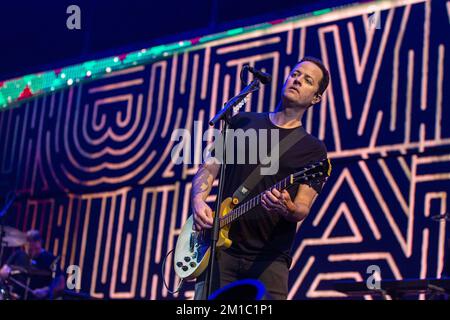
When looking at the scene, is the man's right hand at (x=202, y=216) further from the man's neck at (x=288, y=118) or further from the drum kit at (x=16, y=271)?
the drum kit at (x=16, y=271)

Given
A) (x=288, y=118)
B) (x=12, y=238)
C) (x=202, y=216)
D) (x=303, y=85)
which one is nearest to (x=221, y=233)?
(x=202, y=216)

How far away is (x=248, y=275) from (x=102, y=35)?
7311 mm

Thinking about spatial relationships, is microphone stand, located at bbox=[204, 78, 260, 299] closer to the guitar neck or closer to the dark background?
the guitar neck

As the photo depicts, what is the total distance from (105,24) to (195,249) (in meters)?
6.93

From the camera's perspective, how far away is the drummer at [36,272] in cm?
880

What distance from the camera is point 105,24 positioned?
1039cm

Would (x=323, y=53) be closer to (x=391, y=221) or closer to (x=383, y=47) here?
(x=383, y=47)

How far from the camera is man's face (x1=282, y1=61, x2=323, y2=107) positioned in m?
4.19

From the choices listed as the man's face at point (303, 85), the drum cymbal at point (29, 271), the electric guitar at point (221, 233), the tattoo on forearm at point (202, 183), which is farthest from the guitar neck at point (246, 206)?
the drum cymbal at point (29, 271)

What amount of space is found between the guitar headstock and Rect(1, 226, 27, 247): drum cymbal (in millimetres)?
6115
